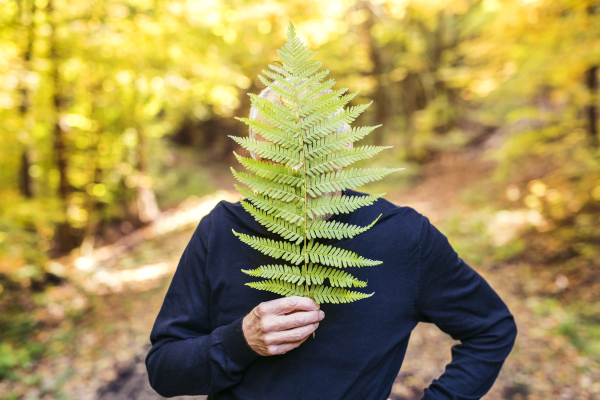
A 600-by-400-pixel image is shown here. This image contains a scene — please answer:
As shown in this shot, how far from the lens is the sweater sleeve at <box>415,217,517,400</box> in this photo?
1.43m

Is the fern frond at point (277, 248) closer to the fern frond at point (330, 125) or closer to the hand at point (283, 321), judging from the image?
the hand at point (283, 321)

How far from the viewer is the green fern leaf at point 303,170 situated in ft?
3.47

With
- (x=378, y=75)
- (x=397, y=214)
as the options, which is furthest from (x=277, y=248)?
(x=378, y=75)

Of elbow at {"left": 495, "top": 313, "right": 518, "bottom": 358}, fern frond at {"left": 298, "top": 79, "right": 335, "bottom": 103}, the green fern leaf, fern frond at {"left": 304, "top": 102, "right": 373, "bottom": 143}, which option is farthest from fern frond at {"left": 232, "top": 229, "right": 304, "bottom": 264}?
elbow at {"left": 495, "top": 313, "right": 518, "bottom": 358}

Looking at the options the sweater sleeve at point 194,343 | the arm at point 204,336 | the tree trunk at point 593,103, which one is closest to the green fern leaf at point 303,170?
the arm at point 204,336

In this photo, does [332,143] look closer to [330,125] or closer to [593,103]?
[330,125]

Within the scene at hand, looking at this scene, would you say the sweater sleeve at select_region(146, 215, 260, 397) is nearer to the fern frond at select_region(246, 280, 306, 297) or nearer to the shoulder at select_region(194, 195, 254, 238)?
the shoulder at select_region(194, 195, 254, 238)

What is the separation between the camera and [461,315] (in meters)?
1.48

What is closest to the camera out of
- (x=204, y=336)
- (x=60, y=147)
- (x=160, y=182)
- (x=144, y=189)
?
(x=204, y=336)

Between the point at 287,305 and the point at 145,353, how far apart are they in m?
5.39

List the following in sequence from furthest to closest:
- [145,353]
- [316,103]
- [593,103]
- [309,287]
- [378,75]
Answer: [378,75], [593,103], [145,353], [309,287], [316,103]

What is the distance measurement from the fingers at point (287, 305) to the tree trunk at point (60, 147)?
728 cm

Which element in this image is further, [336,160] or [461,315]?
[461,315]

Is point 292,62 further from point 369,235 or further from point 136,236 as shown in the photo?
point 136,236
